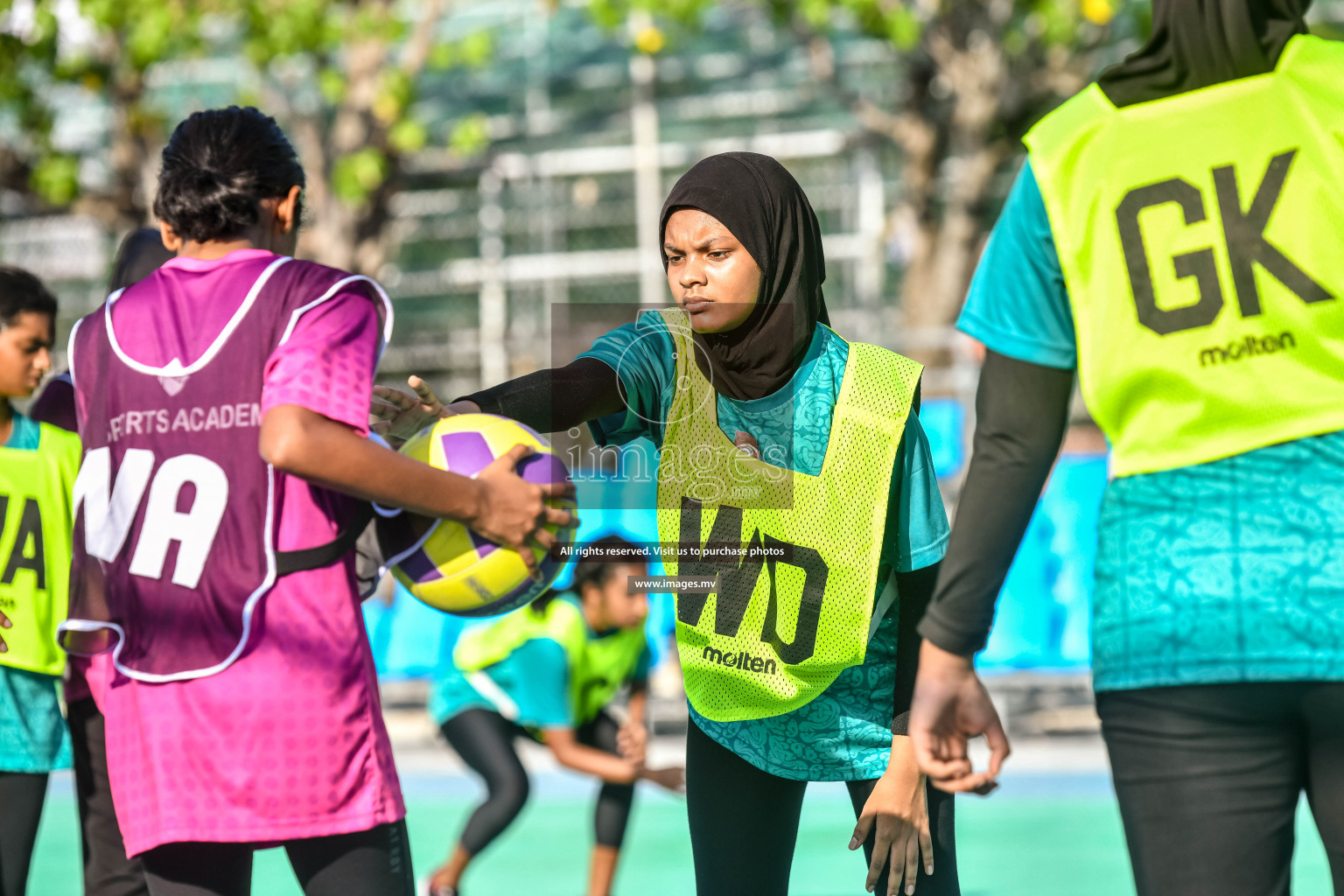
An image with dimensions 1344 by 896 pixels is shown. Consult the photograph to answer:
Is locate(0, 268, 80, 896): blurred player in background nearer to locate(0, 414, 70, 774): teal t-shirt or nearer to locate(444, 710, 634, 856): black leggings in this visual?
locate(0, 414, 70, 774): teal t-shirt

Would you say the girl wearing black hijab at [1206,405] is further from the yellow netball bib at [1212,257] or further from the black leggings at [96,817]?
the black leggings at [96,817]

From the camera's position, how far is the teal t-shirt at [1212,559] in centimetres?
181

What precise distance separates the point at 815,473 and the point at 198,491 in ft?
3.74

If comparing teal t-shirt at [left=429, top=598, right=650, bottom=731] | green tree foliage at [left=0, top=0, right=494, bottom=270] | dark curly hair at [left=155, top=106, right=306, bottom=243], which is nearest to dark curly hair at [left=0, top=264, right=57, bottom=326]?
dark curly hair at [left=155, top=106, right=306, bottom=243]

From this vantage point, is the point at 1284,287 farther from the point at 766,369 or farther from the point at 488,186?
the point at 488,186

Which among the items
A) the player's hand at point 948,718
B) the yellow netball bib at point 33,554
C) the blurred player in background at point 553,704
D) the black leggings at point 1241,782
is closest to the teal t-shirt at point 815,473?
the player's hand at point 948,718

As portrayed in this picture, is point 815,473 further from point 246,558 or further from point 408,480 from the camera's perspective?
point 246,558

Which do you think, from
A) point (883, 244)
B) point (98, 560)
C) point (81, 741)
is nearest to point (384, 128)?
point (883, 244)

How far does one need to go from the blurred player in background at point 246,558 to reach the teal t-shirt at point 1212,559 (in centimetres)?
105

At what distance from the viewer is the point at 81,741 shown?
3.50 meters

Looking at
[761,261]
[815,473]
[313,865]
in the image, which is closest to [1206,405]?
[815,473]

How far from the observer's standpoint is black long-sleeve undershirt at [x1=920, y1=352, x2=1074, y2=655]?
198cm

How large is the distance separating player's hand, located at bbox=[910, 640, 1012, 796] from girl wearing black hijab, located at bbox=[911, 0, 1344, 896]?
0.63 feet

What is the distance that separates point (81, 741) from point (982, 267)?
8.44 feet
